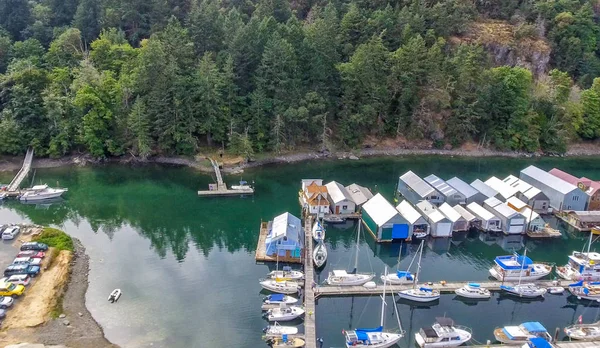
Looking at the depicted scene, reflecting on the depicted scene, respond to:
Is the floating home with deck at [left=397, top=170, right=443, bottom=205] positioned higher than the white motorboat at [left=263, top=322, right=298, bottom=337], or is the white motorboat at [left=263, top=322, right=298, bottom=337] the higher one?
the floating home with deck at [left=397, top=170, right=443, bottom=205]

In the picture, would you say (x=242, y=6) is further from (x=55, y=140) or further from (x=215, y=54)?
(x=55, y=140)

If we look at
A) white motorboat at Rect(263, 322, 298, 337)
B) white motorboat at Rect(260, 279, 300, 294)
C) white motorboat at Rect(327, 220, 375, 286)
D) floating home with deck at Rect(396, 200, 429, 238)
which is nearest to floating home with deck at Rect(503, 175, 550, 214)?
floating home with deck at Rect(396, 200, 429, 238)

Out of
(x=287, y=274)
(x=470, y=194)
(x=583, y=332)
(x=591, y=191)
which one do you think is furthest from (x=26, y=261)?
(x=591, y=191)

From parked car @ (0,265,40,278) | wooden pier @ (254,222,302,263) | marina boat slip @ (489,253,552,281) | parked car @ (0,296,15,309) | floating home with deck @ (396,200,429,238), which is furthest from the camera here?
floating home with deck @ (396,200,429,238)

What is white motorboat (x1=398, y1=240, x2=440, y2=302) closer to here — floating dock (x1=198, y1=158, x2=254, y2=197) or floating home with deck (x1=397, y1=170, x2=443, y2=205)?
floating home with deck (x1=397, y1=170, x2=443, y2=205)

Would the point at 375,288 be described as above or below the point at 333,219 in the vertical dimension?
below

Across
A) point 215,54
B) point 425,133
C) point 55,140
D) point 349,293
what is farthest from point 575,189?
point 55,140

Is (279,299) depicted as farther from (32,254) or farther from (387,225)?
(32,254)
